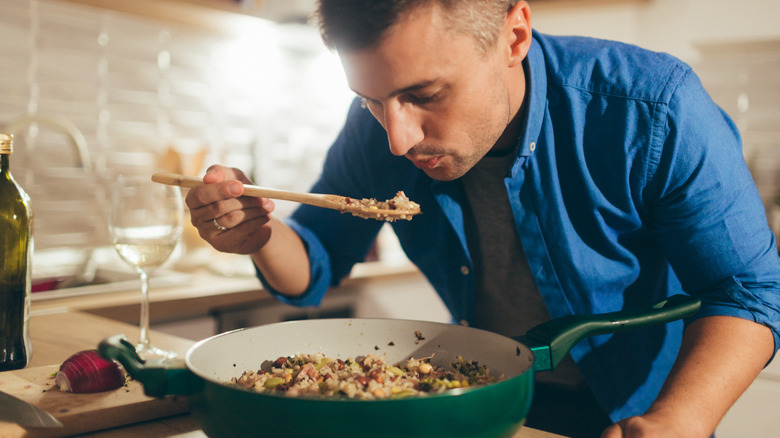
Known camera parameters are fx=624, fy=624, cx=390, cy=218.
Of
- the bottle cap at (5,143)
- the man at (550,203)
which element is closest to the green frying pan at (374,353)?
the man at (550,203)

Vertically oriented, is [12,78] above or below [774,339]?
above

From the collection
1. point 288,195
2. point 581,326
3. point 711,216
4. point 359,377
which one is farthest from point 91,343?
point 711,216

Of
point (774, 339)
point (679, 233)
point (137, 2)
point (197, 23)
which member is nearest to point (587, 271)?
point (679, 233)

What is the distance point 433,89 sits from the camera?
0.88m

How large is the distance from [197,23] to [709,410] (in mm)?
2225

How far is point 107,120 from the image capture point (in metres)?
2.27

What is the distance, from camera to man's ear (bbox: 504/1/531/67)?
3.26 feet

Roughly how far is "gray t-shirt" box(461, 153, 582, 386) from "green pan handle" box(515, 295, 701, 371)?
0.43 metres

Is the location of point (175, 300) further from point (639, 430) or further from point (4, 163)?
point (639, 430)

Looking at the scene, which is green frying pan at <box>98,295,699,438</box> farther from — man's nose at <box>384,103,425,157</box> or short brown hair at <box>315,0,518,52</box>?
short brown hair at <box>315,0,518,52</box>

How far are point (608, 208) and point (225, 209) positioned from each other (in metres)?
0.66

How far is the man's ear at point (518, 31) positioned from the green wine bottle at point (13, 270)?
31.1 inches

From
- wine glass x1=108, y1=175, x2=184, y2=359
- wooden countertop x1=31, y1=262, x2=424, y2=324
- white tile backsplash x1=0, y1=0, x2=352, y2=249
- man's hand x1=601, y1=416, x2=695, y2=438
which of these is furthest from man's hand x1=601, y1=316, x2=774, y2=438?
white tile backsplash x1=0, y1=0, x2=352, y2=249

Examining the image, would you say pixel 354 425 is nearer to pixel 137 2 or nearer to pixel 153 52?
pixel 137 2
